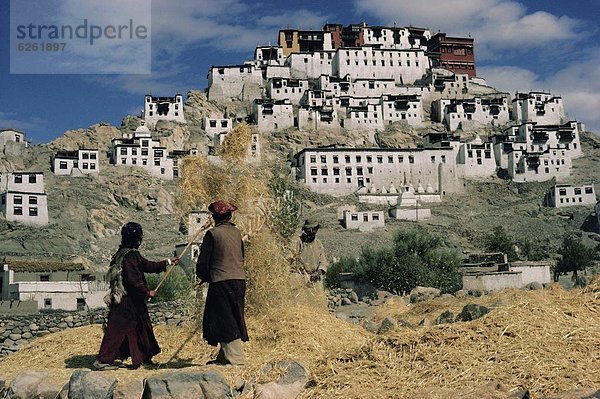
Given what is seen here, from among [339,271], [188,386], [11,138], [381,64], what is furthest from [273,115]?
[188,386]

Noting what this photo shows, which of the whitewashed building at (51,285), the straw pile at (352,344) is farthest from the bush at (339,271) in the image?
the straw pile at (352,344)

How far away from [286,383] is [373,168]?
3006 inches

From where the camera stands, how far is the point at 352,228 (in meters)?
70.9

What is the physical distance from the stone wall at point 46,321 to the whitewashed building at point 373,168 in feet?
211

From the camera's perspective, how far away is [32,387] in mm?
7152

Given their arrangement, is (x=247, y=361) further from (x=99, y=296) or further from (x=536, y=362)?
(x=99, y=296)

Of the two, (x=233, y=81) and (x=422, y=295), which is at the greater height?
(x=233, y=81)

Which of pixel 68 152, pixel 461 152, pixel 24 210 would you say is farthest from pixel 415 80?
pixel 24 210

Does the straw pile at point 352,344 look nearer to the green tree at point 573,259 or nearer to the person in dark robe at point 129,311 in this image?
the person in dark robe at point 129,311

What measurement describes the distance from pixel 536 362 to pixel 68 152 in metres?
79.3

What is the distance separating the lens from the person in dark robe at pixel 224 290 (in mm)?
8102

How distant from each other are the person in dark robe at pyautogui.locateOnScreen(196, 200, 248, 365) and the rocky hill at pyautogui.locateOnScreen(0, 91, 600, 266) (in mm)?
51837

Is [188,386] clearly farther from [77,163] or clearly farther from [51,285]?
[77,163]

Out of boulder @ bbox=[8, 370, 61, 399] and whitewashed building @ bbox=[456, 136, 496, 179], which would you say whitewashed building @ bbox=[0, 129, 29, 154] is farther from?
boulder @ bbox=[8, 370, 61, 399]
